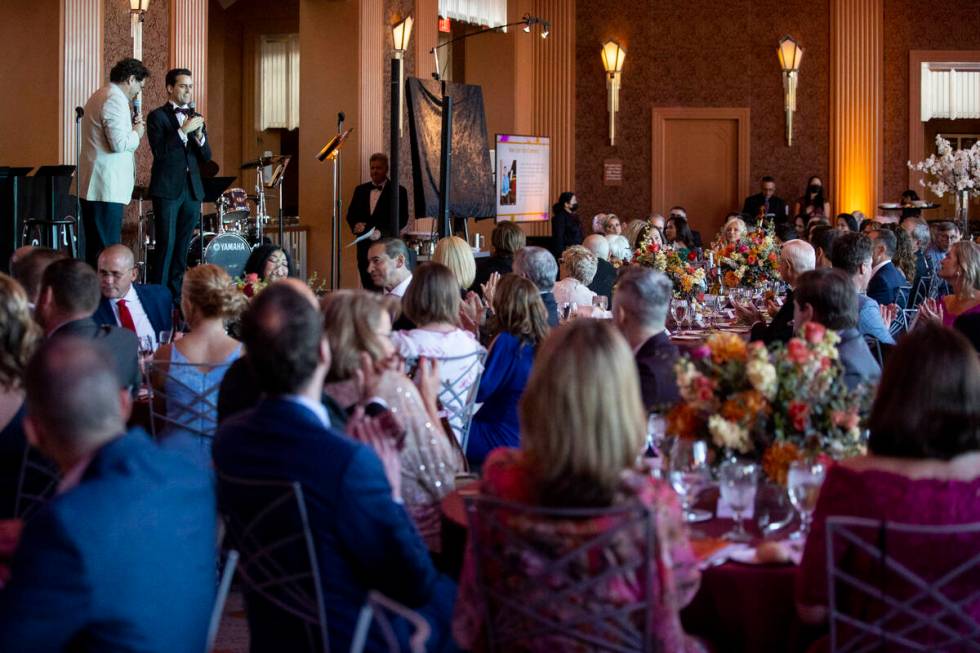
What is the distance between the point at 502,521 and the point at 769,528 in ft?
2.80

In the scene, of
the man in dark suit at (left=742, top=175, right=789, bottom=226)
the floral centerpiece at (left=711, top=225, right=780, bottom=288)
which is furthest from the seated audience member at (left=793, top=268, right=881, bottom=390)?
the man in dark suit at (left=742, top=175, right=789, bottom=226)

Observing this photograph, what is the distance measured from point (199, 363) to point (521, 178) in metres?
11.1

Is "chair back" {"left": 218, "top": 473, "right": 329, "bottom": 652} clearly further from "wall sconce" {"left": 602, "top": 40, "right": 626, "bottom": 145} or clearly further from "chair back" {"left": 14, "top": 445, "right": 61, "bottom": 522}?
"wall sconce" {"left": 602, "top": 40, "right": 626, "bottom": 145}

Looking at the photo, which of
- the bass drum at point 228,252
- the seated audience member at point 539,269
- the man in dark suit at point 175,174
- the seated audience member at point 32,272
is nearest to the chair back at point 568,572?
the seated audience member at point 32,272

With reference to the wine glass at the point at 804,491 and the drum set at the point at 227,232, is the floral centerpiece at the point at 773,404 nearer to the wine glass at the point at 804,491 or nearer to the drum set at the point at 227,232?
the wine glass at the point at 804,491

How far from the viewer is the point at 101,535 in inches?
83.4

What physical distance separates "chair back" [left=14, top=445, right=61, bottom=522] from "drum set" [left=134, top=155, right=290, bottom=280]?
20.5 ft

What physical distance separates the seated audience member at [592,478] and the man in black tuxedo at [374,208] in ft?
32.5

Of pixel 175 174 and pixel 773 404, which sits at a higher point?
pixel 175 174

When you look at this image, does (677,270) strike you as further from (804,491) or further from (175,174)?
(804,491)

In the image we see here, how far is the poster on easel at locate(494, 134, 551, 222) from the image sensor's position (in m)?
14.9

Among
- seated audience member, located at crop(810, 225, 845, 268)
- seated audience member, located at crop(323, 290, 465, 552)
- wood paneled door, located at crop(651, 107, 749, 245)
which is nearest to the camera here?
seated audience member, located at crop(323, 290, 465, 552)

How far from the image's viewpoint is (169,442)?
14.0 ft

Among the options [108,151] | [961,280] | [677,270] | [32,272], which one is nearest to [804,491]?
[961,280]
